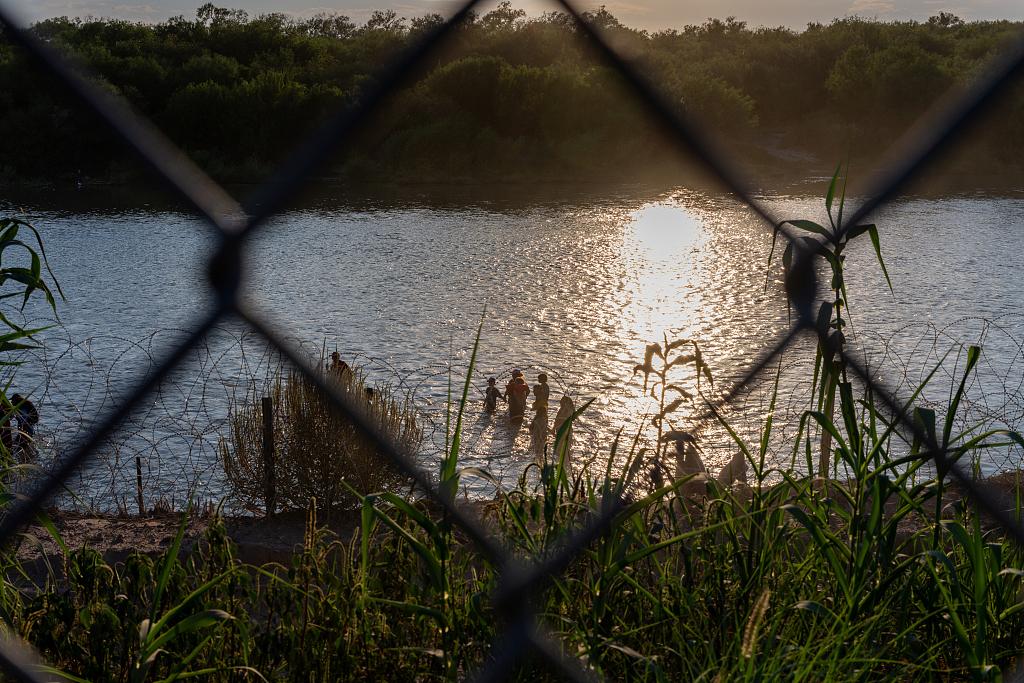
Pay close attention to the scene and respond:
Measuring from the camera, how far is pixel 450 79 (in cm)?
327

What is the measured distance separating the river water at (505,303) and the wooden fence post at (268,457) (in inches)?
43.7

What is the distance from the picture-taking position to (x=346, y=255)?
20.2 meters

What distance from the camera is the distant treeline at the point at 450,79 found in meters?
1.28

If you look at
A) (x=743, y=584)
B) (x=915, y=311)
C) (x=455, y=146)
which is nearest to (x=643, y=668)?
(x=743, y=584)

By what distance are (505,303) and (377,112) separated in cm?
1466

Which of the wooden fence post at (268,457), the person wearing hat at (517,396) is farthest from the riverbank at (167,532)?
the person wearing hat at (517,396)

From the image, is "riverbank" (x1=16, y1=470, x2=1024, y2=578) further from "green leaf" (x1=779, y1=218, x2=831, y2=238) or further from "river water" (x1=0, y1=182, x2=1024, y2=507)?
"green leaf" (x1=779, y1=218, x2=831, y2=238)

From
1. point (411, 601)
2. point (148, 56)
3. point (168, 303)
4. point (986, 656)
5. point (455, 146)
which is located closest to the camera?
point (986, 656)

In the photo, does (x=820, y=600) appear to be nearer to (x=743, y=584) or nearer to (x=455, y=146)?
(x=743, y=584)

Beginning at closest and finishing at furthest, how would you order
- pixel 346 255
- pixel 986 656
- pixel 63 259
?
pixel 986 656 → pixel 63 259 → pixel 346 255

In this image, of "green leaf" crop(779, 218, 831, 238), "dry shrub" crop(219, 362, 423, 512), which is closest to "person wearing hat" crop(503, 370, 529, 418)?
"dry shrub" crop(219, 362, 423, 512)

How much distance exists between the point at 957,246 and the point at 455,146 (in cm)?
1736

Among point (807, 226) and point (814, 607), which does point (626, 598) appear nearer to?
point (814, 607)

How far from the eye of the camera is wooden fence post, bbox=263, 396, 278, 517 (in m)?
4.29
